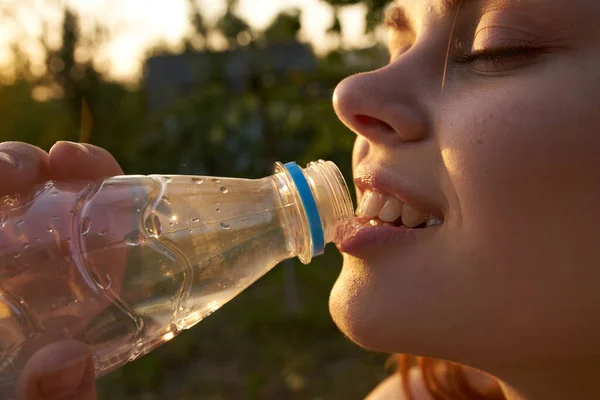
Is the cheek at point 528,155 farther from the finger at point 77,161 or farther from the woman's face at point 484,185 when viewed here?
the finger at point 77,161

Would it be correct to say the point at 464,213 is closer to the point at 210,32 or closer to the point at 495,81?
the point at 495,81

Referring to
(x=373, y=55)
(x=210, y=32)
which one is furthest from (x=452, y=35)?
(x=210, y=32)

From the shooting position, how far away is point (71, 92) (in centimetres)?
463

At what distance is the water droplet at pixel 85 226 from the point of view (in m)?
1.05

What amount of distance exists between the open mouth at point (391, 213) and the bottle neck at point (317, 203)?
0.04 metres

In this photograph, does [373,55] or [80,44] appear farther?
[80,44]

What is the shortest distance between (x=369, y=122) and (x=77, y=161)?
1.90 feet

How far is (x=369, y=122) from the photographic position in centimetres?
98

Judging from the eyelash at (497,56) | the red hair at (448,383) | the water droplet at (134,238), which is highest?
the eyelash at (497,56)

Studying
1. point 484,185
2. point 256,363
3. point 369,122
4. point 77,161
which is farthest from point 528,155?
point 256,363

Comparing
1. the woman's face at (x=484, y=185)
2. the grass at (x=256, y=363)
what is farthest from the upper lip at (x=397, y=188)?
the grass at (x=256, y=363)

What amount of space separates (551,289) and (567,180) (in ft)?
0.54

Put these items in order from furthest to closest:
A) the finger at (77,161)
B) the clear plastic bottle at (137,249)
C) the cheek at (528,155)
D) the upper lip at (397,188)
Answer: the finger at (77,161) < the clear plastic bottle at (137,249) < the upper lip at (397,188) < the cheek at (528,155)

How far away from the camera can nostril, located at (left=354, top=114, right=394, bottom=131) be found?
0.95 m
